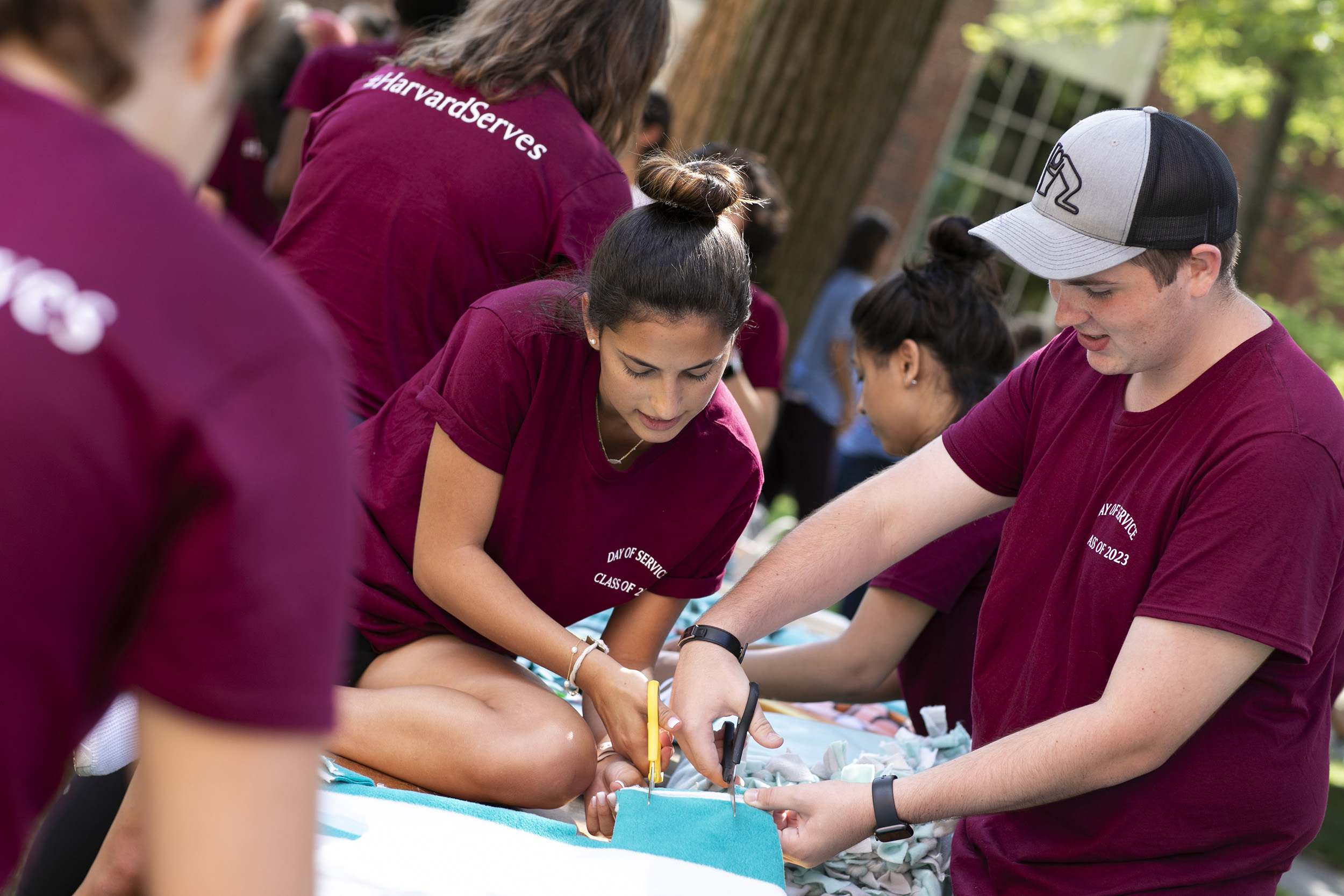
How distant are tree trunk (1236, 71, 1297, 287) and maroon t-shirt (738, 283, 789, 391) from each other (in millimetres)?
7251

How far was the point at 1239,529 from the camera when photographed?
1648 millimetres

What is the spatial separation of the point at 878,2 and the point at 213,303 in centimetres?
417

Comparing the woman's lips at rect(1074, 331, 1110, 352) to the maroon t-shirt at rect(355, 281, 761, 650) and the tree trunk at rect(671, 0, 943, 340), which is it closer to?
the maroon t-shirt at rect(355, 281, 761, 650)

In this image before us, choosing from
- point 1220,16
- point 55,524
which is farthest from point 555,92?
point 1220,16

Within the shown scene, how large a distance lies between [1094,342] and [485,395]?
3.20ft

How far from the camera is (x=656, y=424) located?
6.73ft

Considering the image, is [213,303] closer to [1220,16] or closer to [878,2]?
[878,2]

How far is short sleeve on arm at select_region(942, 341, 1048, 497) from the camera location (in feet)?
7.19

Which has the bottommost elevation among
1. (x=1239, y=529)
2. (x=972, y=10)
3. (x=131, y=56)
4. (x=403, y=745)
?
(x=403, y=745)

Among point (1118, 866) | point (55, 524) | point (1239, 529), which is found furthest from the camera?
point (1118, 866)

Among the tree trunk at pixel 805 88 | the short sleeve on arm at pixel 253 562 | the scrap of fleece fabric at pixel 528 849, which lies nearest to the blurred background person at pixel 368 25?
the tree trunk at pixel 805 88

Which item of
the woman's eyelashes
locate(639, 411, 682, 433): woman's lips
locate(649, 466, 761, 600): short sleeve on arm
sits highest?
the woman's eyelashes

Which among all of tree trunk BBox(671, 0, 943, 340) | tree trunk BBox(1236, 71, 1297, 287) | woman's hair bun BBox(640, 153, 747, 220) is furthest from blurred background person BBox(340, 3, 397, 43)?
tree trunk BBox(1236, 71, 1297, 287)

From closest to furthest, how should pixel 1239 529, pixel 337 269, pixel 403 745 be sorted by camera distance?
pixel 1239 529 < pixel 403 745 < pixel 337 269
